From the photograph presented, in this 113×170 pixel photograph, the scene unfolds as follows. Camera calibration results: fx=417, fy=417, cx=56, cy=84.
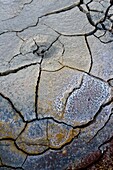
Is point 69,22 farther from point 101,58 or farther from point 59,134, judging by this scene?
point 59,134

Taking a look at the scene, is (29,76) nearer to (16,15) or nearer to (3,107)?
(3,107)

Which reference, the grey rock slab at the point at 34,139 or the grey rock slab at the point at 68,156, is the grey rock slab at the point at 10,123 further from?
the grey rock slab at the point at 68,156

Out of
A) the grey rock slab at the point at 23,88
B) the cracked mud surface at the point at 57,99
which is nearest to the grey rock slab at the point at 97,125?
the cracked mud surface at the point at 57,99

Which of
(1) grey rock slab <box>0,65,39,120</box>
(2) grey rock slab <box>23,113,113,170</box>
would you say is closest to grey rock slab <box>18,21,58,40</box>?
(1) grey rock slab <box>0,65,39,120</box>

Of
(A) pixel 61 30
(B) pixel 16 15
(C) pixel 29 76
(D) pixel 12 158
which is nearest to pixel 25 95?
(C) pixel 29 76

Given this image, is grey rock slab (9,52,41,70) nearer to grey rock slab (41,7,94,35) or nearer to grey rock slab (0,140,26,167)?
grey rock slab (41,7,94,35)
